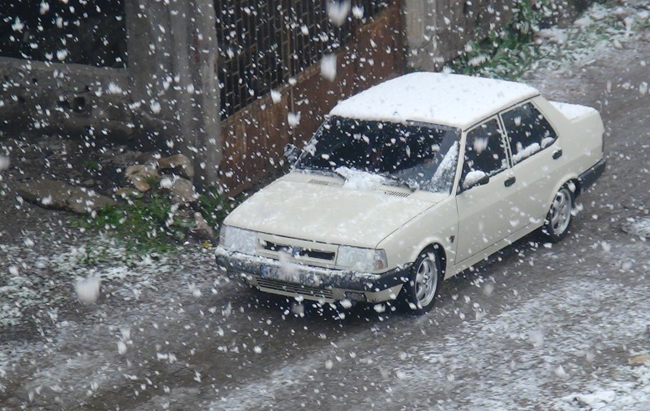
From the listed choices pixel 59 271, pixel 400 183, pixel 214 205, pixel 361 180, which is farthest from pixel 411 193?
pixel 59 271

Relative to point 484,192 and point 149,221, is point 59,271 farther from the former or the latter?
point 484,192

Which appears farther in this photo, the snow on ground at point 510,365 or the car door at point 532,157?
the car door at point 532,157

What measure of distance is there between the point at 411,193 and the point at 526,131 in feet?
5.04

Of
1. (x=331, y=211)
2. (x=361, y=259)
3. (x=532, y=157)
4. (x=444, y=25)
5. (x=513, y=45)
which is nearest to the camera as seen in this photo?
(x=361, y=259)

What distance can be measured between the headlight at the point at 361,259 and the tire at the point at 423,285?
364 mm

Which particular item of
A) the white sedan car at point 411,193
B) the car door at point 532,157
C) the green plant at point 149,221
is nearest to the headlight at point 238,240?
the white sedan car at point 411,193

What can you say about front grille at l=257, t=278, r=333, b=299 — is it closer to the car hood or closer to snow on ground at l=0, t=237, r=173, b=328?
the car hood

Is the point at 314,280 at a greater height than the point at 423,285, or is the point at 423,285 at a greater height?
the point at 314,280

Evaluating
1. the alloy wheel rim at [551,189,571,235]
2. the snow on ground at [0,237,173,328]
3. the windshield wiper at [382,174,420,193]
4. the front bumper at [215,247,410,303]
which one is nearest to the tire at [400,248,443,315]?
the front bumper at [215,247,410,303]

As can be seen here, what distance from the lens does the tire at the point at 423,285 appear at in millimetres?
8477

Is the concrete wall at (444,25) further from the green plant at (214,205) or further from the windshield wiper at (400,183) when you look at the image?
the windshield wiper at (400,183)

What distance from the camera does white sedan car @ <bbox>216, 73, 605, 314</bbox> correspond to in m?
8.29

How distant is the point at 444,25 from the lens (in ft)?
48.3

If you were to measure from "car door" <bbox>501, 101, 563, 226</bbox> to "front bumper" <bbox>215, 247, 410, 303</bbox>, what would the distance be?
1.76m
